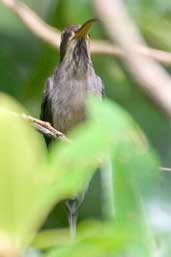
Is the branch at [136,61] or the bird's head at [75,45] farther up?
the bird's head at [75,45]

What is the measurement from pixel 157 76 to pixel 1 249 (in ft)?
1.27

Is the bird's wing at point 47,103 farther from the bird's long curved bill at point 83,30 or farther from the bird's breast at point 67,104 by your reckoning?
the bird's long curved bill at point 83,30

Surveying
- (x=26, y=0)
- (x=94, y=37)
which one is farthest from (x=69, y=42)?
(x=26, y=0)

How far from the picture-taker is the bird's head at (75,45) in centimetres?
363

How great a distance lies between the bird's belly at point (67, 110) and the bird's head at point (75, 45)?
7.3 inches

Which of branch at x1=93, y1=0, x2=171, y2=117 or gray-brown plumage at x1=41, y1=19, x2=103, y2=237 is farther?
gray-brown plumage at x1=41, y1=19, x2=103, y2=237

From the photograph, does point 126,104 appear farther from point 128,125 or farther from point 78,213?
point 128,125

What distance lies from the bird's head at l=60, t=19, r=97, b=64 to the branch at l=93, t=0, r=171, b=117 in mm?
2338

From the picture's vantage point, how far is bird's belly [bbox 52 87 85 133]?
3682mm

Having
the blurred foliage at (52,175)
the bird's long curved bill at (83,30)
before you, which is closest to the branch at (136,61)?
the blurred foliage at (52,175)

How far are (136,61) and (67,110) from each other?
107 inches

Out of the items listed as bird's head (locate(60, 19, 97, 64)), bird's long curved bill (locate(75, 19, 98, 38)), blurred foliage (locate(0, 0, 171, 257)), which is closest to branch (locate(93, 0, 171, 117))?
blurred foliage (locate(0, 0, 171, 257))

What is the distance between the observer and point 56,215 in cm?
318

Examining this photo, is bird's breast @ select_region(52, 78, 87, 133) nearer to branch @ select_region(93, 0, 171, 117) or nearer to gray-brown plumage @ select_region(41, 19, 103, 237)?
gray-brown plumage @ select_region(41, 19, 103, 237)
